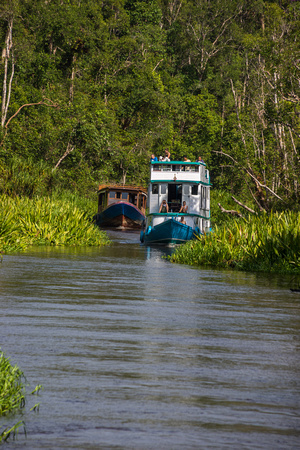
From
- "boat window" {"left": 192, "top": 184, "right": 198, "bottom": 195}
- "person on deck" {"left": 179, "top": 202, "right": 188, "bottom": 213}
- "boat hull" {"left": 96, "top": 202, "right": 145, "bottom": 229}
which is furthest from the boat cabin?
"person on deck" {"left": 179, "top": 202, "right": 188, "bottom": 213}

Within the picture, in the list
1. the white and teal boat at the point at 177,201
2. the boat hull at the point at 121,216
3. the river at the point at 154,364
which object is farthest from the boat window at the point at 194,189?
the river at the point at 154,364

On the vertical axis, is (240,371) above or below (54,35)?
below

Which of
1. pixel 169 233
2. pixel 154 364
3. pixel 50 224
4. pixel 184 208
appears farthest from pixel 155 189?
pixel 154 364

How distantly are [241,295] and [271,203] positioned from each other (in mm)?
17166

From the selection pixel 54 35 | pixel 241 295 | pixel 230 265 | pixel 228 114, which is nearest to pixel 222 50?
pixel 228 114

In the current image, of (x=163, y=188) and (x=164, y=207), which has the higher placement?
(x=163, y=188)

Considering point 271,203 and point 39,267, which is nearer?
point 39,267

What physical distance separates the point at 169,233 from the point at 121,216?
14724 mm

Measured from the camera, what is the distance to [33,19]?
169 feet

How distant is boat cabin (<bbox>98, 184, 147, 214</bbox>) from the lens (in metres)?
43.2

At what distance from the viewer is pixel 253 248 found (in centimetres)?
1719

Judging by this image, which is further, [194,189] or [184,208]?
[194,189]

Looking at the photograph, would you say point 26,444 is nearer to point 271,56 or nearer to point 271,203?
point 271,56

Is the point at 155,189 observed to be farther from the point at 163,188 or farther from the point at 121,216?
the point at 121,216
